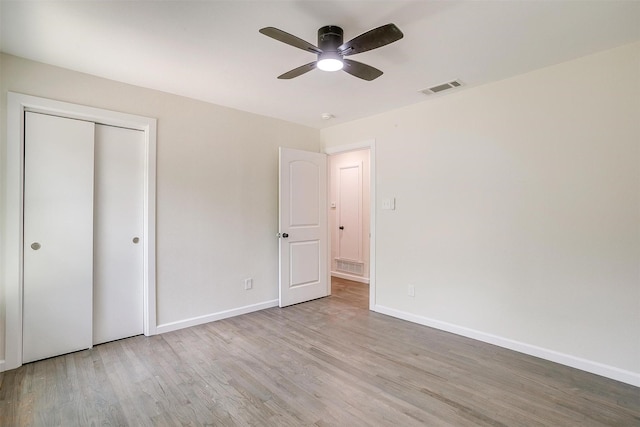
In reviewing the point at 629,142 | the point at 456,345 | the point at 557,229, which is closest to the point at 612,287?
the point at 557,229

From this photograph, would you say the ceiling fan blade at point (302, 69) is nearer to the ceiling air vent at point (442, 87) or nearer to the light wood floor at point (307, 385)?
the ceiling air vent at point (442, 87)

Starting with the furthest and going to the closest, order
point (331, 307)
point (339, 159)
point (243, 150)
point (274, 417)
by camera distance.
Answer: point (339, 159), point (331, 307), point (243, 150), point (274, 417)

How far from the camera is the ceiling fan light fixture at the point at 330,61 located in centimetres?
199

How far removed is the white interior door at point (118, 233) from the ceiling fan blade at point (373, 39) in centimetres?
235

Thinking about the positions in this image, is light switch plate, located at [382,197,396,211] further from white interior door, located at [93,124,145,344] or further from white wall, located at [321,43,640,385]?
white interior door, located at [93,124,145,344]

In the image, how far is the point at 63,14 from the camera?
1915mm

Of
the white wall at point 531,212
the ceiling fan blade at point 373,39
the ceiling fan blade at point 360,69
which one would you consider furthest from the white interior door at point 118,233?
the white wall at point 531,212

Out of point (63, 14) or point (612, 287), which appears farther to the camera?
point (612, 287)

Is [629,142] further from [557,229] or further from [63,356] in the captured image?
[63,356]

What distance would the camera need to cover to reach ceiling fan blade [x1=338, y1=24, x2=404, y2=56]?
165 cm

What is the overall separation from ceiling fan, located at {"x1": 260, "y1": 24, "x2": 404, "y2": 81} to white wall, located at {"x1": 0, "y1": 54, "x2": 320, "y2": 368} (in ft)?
4.55

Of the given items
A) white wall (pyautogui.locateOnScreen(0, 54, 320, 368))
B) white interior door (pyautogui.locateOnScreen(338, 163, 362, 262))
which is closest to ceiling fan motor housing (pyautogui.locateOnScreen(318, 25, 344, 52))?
white wall (pyautogui.locateOnScreen(0, 54, 320, 368))

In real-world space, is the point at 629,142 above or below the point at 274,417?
above

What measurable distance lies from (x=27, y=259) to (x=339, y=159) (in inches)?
177
